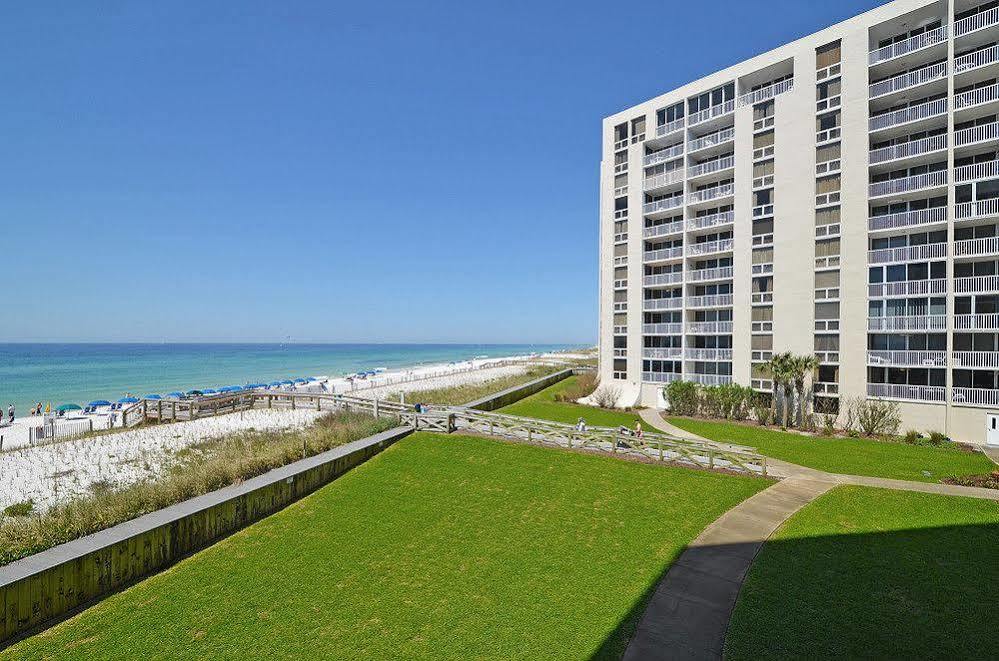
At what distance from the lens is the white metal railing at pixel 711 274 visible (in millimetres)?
32062

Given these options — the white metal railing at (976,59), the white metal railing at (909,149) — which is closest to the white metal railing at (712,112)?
the white metal railing at (909,149)

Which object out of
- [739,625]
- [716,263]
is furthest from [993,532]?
[716,263]

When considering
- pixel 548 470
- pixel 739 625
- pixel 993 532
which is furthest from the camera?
pixel 548 470

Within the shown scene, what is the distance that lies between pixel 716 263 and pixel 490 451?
24.0 m

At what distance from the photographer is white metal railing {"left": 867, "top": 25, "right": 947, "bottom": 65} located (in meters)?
24.8

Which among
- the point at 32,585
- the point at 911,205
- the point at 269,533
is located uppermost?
the point at 911,205

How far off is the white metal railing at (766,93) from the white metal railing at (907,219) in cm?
1041

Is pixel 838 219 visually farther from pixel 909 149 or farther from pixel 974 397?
pixel 974 397

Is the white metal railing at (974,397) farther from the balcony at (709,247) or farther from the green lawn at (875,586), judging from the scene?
the balcony at (709,247)

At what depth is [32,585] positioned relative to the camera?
817 centimetres

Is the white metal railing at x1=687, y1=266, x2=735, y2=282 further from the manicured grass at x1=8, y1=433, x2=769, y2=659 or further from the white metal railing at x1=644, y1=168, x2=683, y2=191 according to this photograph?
the manicured grass at x1=8, y1=433, x2=769, y2=659

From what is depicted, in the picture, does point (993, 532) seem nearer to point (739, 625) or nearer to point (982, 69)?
point (739, 625)

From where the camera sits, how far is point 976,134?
23781 millimetres

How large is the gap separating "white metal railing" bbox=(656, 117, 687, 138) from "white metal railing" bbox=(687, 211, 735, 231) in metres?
7.02
